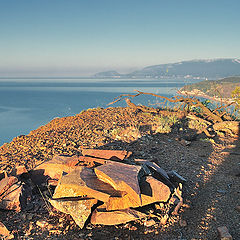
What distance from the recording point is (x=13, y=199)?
377 centimetres

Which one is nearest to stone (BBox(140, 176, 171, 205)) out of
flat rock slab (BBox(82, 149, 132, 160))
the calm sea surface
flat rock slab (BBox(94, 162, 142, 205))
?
flat rock slab (BBox(94, 162, 142, 205))

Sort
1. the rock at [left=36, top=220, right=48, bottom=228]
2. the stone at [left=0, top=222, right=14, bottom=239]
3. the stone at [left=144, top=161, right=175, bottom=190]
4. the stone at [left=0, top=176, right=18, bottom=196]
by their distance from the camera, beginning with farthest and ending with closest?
the stone at [left=144, top=161, right=175, bottom=190], the stone at [left=0, top=176, right=18, bottom=196], the rock at [left=36, top=220, right=48, bottom=228], the stone at [left=0, top=222, right=14, bottom=239]

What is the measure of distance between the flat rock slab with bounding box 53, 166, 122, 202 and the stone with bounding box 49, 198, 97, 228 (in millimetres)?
121

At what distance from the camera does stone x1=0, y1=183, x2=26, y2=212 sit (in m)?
3.73

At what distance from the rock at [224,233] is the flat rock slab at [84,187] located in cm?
156

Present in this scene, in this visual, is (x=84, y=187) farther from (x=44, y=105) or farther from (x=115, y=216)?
(x=44, y=105)

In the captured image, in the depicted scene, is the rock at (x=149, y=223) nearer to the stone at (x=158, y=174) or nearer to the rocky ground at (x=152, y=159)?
the rocky ground at (x=152, y=159)

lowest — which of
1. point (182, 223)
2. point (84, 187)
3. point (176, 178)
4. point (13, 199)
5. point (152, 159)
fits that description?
point (182, 223)

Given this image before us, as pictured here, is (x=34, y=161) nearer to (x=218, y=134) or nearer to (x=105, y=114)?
(x=105, y=114)

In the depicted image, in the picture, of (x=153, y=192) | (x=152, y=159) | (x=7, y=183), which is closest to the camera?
(x=153, y=192)

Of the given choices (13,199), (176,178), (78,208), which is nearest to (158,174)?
(176,178)

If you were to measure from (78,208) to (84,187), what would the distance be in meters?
0.34

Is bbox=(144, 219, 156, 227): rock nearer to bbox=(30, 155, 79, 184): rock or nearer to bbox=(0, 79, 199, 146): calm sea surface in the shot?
bbox=(30, 155, 79, 184): rock

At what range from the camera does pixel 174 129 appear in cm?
834
